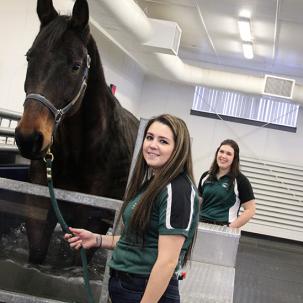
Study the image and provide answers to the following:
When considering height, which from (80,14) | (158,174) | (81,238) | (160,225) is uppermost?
(80,14)

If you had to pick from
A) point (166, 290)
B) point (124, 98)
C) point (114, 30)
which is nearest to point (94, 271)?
point (166, 290)

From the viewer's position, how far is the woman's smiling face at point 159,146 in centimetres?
172

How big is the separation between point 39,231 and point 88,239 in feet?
0.89

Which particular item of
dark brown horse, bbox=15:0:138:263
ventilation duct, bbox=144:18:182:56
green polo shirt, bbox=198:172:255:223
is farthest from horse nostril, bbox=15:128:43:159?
ventilation duct, bbox=144:18:182:56

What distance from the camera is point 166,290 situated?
1.74 meters

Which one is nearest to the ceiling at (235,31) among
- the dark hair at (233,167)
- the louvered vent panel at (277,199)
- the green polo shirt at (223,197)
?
the louvered vent panel at (277,199)

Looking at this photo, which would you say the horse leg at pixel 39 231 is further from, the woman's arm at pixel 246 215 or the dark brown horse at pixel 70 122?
the woman's arm at pixel 246 215

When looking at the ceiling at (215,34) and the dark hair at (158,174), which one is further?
the ceiling at (215,34)

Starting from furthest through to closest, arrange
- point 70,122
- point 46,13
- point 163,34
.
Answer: point 163,34 < point 70,122 < point 46,13

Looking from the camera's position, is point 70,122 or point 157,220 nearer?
point 157,220

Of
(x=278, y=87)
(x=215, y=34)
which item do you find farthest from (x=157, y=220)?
(x=278, y=87)

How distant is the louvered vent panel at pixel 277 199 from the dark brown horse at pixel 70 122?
916cm

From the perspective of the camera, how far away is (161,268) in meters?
1.60

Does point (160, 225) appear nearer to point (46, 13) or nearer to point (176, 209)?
point (176, 209)
